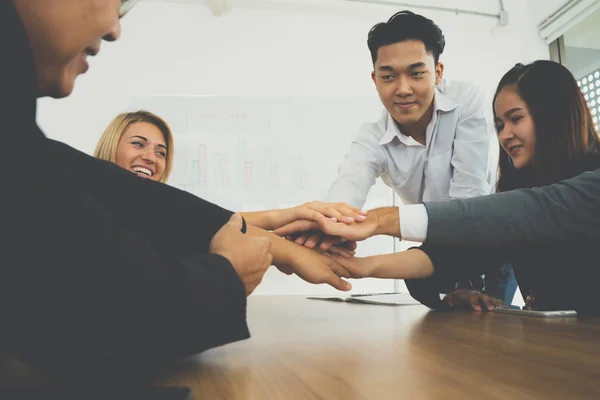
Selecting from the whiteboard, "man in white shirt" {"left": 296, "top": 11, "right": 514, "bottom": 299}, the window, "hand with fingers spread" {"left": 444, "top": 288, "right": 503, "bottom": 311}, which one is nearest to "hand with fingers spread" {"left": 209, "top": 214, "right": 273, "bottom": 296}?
"hand with fingers spread" {"left": 444, "top": 288, "right": 503, "bottom": 311}

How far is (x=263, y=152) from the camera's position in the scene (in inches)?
130

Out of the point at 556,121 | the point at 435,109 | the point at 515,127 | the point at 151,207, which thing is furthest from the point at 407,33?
the point at 151,207

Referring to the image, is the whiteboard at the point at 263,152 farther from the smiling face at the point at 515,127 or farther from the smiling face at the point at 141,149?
the smiling face at the point at 515,127

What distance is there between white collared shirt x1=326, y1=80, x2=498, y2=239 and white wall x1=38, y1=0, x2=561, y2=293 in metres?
1.16

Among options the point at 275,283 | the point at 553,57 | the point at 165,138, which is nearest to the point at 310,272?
the point at 165,138

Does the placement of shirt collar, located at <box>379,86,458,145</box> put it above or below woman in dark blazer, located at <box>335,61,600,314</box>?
above

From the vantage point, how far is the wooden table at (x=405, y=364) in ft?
1.29

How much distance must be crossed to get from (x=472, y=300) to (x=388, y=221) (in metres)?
0.29

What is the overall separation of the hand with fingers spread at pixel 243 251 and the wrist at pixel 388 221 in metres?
0.61

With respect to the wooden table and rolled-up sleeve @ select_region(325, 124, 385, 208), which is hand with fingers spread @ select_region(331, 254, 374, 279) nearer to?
the wooden table

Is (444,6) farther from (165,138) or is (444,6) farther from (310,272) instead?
(310,272)

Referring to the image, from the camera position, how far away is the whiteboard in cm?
321

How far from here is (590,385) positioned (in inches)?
15.8

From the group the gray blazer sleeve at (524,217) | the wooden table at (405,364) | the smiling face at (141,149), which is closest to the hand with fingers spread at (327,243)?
the gray blazer sleeve at (524,217)
